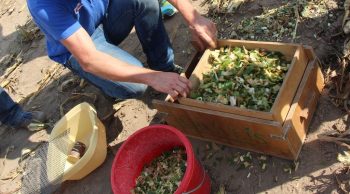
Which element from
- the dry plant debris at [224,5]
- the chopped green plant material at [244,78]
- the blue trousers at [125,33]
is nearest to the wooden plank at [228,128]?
the chopped green plant material at [244,78]

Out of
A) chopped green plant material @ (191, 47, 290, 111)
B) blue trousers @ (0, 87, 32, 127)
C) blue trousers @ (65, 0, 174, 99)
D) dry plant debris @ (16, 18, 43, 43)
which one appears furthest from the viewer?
dry plant debris @ (16, 18, 43, 43)

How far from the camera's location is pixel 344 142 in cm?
265

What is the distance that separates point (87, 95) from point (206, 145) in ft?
4.41

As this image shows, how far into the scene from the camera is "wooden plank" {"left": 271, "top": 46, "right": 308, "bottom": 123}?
7.86 ft

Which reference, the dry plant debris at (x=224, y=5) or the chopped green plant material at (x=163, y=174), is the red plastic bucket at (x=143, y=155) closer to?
the chopped green plant material at (x=163, y=174)

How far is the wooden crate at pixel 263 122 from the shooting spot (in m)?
2.47

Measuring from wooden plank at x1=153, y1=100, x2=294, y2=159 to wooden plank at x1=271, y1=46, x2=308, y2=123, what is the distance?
3.4 inches

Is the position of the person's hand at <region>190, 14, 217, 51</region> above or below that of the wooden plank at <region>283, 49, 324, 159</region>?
above

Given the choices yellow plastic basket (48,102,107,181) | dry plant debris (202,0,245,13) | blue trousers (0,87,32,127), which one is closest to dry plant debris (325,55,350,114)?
dry plant debris (202,0,245,13)

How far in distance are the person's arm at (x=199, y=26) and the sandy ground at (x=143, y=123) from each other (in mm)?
732

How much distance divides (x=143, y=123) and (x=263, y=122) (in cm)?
127

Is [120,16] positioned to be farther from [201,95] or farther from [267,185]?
[267,185]

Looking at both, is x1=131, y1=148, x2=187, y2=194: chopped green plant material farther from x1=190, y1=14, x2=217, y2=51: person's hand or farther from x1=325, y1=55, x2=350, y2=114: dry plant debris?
x1=325, y1=55, x2=350, y2=114: dry plant debris

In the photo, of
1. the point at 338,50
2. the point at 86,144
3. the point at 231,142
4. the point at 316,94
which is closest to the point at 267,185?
the point at 231,142
